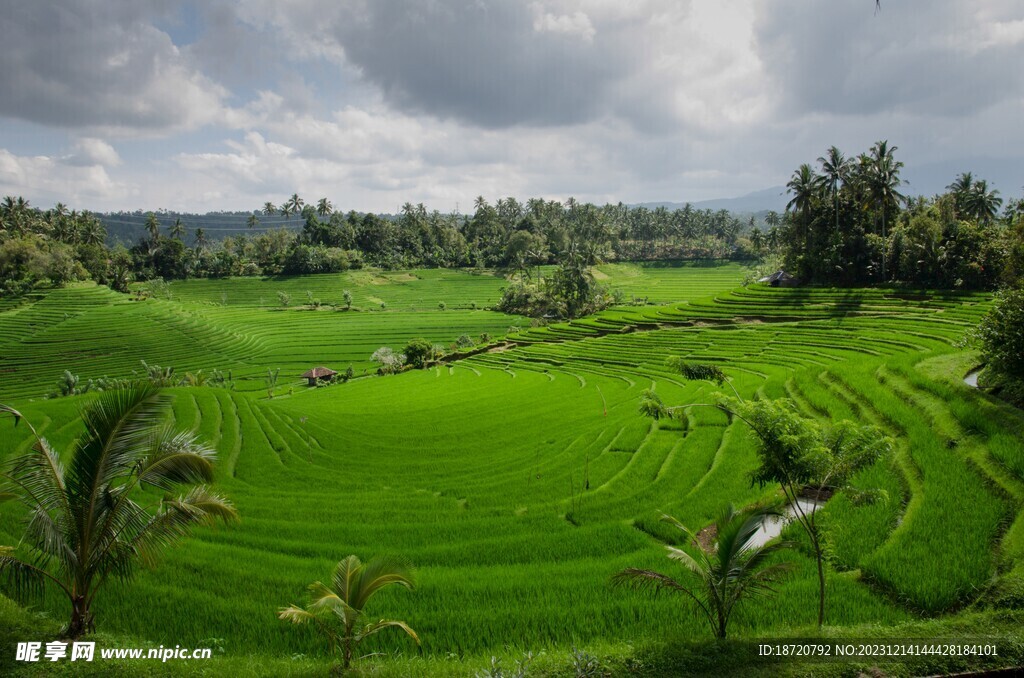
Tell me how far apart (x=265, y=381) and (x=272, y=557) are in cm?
4433

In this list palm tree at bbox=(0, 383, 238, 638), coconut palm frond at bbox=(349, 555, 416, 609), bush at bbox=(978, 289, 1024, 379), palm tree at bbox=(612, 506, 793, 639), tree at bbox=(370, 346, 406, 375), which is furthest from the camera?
tree at bbox=(370, 346, 406, 375)

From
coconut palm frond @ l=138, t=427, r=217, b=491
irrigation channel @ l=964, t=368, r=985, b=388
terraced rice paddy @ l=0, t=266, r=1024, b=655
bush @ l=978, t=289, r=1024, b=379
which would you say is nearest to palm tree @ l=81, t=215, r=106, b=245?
terraced rice paddy @ l=0, t=266, r=1024, b=655

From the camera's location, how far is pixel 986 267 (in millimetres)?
45500

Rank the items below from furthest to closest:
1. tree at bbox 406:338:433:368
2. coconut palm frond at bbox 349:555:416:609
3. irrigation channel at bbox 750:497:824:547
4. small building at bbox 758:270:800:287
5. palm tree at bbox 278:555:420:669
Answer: small building at bbox 758:270:800:287, tree at bbox 406:338:433:368, irrigation channel at bbox 750:497:824:547, coconut palm frond at bbox 349:555:416:609, palm tree at bbox 278:555:420:669

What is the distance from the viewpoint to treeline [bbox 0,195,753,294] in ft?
293

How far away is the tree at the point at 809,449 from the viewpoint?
8.41 metres

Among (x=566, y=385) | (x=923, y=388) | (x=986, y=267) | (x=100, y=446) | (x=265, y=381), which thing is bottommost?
(x=265, y=381)

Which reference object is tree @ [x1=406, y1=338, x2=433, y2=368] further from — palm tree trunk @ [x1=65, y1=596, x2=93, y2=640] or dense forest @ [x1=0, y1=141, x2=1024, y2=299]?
palm tree trunk @ [x1=65, y1=596, x2=93, y2=640]

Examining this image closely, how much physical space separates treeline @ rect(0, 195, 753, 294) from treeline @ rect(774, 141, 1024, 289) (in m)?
34.1

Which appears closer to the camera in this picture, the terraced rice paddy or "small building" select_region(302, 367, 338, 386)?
the terraced rice paddy

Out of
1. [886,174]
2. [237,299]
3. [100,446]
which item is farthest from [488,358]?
[237,299]

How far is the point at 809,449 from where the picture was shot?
8.39 meters

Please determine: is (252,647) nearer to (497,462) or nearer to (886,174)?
(497,462)

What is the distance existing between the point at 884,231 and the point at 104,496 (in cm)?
6602
